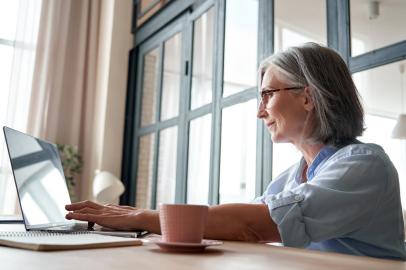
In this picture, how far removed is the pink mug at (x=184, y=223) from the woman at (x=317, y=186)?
203mm

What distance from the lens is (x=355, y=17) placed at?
5.26ft

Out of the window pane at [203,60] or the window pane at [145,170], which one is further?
the window pane at [145,170]

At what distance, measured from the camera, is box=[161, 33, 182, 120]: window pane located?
9.97 feet

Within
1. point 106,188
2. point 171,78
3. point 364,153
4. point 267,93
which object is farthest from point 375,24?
point 106,188

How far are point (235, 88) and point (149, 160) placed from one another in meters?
1.24

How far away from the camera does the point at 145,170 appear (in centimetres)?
338

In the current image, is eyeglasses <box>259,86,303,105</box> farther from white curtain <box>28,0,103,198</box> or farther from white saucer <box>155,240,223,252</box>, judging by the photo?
white curtain <box>28,0,103,198</box>

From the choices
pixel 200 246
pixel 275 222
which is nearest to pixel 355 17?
pixel 275 222

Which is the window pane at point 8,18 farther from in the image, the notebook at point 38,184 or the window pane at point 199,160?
the notebook at point 38,184

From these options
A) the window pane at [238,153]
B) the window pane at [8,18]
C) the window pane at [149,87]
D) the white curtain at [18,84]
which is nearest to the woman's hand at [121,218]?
the window pane at [238,153]

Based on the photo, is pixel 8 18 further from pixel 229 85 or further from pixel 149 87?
pixel 229 85

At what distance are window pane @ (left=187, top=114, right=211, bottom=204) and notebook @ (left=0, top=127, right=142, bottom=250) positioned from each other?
1410 mm

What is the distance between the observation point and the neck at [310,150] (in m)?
1.15

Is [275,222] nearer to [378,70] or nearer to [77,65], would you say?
[378,70]
